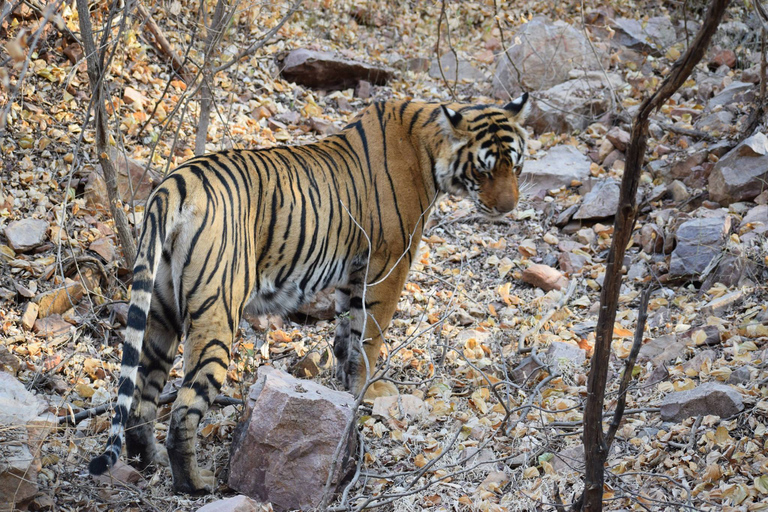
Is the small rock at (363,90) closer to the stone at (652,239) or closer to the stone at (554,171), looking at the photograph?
the stone at (554,171)

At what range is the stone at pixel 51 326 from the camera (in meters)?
5.41

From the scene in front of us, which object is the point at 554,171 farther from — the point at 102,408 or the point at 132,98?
the point at 102,408

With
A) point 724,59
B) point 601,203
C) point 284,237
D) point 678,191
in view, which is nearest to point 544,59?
point 724,59

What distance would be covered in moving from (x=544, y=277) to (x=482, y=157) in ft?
6.37

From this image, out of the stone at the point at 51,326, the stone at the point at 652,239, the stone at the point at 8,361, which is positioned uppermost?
the stone at the point at 652,239

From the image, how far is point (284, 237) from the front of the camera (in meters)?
4.47

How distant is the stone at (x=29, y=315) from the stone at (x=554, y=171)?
17.3 ft

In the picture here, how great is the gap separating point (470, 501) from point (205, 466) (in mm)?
1572

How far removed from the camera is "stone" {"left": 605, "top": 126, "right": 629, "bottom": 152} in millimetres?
8328

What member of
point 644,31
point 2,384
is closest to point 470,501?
point 2,384

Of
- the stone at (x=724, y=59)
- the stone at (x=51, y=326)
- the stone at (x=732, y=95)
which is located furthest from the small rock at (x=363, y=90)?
the stone at (x=51, y=326)

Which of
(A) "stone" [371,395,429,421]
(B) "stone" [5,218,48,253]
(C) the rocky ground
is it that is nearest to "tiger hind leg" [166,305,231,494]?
(C) the rocky ground

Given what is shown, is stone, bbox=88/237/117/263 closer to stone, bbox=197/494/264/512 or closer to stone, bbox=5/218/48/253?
stone, bbox=5/218/48/253

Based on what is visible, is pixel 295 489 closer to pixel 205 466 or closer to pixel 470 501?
pixel 205 466
